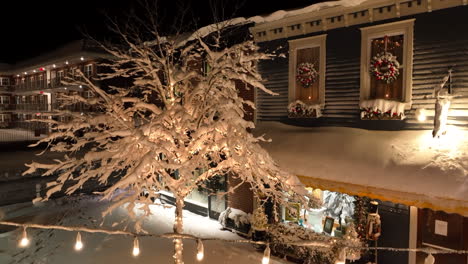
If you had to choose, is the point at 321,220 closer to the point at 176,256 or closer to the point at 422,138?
the point at 422,138

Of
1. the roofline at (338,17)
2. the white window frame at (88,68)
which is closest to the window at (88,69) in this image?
the white window frame at (88,68)

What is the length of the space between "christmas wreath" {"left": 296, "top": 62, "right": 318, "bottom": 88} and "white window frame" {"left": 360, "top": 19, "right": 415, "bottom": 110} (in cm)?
171

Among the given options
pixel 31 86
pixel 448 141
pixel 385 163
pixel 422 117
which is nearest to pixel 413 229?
pixel 385 163

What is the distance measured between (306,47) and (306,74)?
1.02m

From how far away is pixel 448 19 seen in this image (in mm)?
8695

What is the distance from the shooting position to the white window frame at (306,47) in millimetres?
11219

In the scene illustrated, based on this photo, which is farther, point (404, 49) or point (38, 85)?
point (38, 85)

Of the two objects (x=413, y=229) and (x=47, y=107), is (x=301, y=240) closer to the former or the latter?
(x=413, y=229)

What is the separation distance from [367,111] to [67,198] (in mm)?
16790

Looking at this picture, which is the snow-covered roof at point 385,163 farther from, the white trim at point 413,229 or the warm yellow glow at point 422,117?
the white trim at point 413,229

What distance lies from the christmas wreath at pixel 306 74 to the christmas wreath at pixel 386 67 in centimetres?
211

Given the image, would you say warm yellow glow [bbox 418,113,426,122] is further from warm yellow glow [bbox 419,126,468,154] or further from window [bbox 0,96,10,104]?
window [bbox 0,96,10,104]

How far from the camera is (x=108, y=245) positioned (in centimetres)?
1168

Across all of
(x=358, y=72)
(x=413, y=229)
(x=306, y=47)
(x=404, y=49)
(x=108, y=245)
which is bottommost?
(x=108, y=245)
